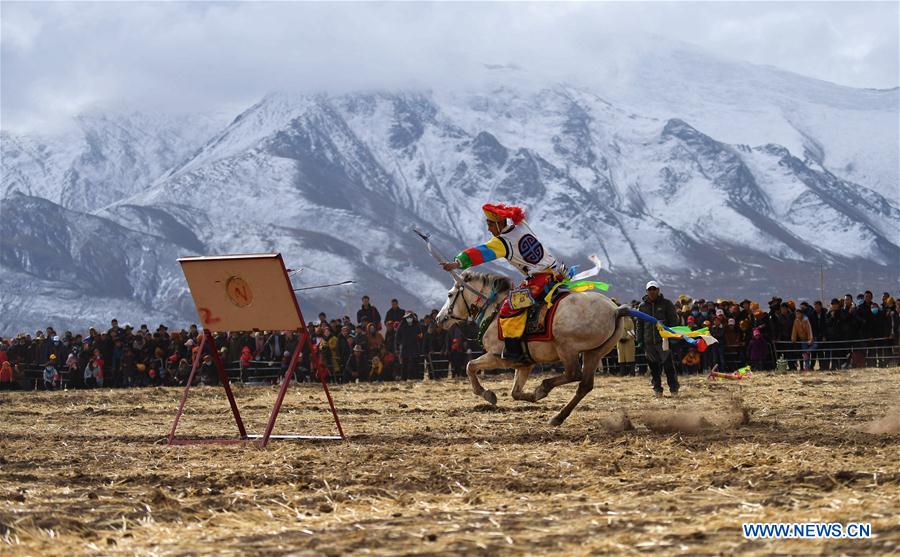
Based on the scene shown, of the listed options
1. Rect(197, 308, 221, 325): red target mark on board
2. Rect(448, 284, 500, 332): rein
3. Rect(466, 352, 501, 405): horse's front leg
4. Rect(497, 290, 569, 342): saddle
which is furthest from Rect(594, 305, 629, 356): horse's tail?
Rect(197, 308, 221, 325): red target mark on board

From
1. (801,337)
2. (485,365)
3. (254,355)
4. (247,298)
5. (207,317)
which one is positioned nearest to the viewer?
(247,298)

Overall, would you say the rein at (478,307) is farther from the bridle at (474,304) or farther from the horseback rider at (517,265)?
the horseback rider at (517,265)

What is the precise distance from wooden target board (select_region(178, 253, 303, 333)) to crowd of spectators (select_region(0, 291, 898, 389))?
1512 centimetres

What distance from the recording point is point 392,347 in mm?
32031

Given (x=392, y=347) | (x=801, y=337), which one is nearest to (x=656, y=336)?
(x=801, y=337)

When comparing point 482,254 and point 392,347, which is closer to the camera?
point 482,254

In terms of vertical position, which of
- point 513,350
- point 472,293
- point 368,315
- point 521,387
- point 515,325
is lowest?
point 521,387

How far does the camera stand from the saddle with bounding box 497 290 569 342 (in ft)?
→ 49.9

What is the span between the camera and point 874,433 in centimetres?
1243

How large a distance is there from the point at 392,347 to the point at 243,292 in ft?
60.4

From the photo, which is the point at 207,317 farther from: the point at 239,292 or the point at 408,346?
the point at 408,346

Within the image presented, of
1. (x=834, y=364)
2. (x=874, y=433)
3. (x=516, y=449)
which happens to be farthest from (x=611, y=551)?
(x=834, y=364)

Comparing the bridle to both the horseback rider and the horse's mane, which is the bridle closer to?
the horse's mane

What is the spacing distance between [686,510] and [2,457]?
7.10m
